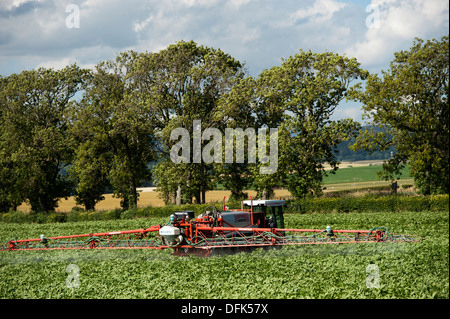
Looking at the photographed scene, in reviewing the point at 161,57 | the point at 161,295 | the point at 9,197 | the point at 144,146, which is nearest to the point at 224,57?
the point at 161,57

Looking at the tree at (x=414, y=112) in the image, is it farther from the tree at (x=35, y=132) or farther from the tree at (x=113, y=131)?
the tree at (x=35, y=132)

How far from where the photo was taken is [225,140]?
49906 mm

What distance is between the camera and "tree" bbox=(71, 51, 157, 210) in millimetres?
54438

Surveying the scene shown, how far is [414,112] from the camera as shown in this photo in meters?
38.4

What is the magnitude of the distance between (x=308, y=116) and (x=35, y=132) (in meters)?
31.6

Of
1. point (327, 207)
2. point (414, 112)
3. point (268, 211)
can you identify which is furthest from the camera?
point (327, 207)

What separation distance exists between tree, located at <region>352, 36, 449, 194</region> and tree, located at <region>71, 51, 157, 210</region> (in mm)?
23819

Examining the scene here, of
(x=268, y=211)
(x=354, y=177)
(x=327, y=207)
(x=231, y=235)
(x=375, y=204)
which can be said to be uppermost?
(x=268, y=211)

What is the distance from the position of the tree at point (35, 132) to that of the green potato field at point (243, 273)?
35.0 m

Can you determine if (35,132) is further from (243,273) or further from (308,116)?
(243,273)

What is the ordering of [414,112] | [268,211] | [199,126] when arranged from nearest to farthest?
[268,211] < [414,112] < [199,126]

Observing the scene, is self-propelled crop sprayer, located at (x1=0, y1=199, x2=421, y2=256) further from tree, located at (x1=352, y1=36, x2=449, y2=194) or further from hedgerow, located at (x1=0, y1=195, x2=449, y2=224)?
tree, located at (x1=352, y1=36, x2=449, y2=194)

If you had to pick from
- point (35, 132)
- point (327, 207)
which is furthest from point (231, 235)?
point (35, 132)

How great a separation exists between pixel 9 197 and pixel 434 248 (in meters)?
51.3
